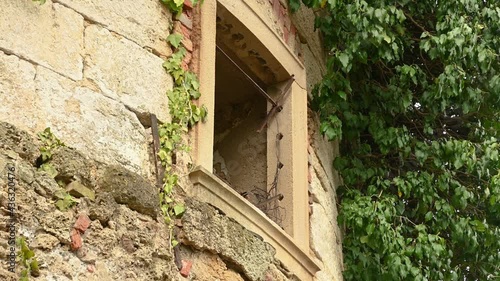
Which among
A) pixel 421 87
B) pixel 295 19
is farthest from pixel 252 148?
pixel 421 87

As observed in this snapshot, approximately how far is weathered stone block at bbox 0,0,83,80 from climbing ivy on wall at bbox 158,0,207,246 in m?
0.56

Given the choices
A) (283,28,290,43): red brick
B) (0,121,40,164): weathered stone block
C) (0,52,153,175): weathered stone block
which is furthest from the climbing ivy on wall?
(283,28,290,43): red brick

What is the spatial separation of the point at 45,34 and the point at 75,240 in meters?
0.91

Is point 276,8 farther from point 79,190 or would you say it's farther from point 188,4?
point 79,190

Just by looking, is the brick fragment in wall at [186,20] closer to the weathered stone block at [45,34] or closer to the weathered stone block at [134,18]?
the weathered stone block at [134,18]

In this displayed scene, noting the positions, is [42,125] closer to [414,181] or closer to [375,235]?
[375,235]

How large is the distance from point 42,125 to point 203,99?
1.13 m

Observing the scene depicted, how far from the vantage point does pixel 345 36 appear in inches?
279

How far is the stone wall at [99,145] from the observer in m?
4.62

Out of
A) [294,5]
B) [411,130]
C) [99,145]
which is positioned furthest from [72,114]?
[411,130]

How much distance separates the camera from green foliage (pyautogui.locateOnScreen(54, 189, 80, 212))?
4672mm

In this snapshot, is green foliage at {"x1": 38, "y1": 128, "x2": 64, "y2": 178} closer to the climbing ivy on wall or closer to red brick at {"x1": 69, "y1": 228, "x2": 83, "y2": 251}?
red brick at {"x1": 69, "y1": 228, "x2": 83, "y2": 251}

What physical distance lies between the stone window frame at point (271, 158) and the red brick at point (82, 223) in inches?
31.0

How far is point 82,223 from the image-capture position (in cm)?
473
